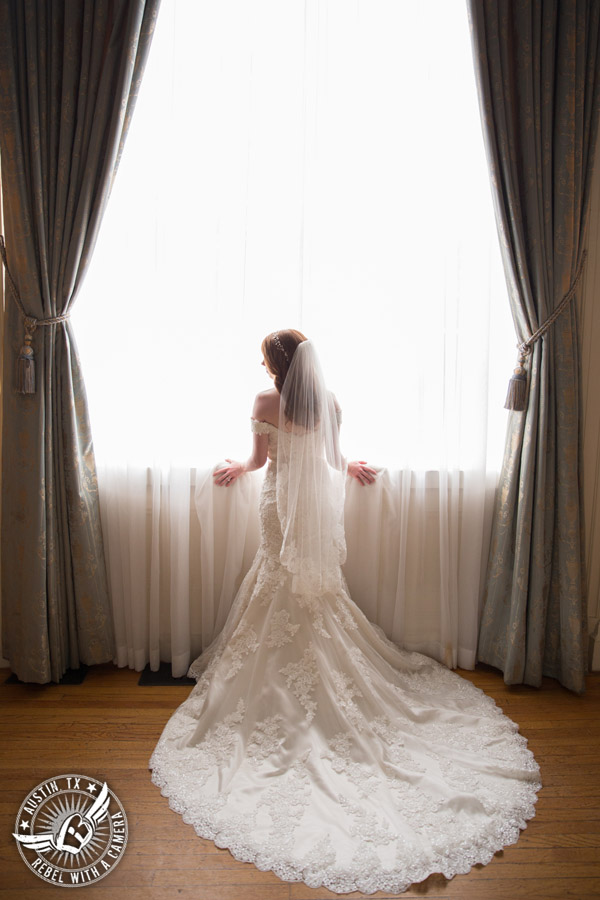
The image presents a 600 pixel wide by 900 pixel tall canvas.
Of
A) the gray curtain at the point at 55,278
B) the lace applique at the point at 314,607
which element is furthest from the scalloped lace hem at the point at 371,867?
the gray curtain at the point at 55,278

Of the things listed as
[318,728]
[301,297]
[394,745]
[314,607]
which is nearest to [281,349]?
[301,297]

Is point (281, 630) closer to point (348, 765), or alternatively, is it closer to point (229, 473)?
point (348, 765)

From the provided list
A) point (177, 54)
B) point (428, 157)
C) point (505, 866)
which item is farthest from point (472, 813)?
point (177, 54)

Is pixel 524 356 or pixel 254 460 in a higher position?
pixel 524 356

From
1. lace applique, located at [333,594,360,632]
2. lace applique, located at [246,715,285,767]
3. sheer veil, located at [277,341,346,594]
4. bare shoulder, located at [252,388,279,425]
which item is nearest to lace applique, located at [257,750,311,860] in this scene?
lace applique, located at [246,715,285,767]

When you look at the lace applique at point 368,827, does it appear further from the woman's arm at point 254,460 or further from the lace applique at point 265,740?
the woman's arm at point 254,460

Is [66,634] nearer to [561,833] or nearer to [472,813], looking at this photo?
[472,813]

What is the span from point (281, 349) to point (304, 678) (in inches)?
48.4

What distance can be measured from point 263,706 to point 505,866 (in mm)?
910

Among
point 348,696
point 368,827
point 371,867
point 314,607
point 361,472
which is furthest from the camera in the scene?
point 361,472

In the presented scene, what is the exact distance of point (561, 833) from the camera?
185 cm

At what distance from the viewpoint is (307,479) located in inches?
88.7

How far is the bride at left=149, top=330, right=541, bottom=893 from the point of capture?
176cm
